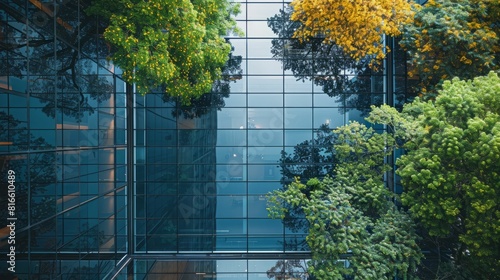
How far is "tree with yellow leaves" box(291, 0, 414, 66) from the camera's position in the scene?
563 inches

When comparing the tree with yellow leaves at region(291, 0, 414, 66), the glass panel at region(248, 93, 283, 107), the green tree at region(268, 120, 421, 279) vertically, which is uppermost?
the tree with yellow leaves at region(291, 0, 414, 66)

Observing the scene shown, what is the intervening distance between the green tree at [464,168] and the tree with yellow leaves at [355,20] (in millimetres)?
4207

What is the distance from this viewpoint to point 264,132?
56.0ft

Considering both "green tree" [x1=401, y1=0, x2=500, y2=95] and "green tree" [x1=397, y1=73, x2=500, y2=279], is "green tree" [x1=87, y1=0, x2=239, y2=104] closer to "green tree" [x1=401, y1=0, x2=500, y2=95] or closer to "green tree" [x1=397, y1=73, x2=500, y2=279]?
"green tree" [x1=401, y1=0, x2=500, y2=95]

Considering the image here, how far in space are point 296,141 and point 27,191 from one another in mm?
10932

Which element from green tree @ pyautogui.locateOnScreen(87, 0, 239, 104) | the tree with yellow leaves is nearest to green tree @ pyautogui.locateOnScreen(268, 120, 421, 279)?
the tree with yellow leaves

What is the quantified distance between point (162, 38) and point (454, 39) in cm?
995

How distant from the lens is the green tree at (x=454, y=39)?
13.2 m

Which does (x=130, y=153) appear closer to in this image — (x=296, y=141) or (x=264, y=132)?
(x=264, y=132)

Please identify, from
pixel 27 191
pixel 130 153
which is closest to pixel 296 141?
pixel 130 153

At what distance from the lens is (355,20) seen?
569 inches

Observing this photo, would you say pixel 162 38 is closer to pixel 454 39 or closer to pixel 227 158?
pixel 227 158

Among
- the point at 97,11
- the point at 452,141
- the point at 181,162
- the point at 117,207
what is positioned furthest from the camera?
the point at 181,162

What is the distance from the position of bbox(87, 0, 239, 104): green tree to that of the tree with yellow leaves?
364 centimetres
